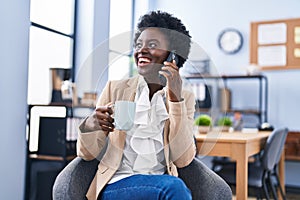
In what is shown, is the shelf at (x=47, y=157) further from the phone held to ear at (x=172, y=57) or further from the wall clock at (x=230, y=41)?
the wall clock at (x=230, y=41)

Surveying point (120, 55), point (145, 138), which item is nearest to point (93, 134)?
point (145, 138)

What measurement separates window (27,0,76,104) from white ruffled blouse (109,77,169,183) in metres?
1.46

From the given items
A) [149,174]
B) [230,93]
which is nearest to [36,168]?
[149,174]

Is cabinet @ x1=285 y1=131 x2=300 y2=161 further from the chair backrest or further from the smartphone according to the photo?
the smartphone

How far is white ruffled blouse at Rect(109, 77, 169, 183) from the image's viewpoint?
3.89ft

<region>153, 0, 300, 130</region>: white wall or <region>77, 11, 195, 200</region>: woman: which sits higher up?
<region>153, 0, 300, 130</region>: white wall

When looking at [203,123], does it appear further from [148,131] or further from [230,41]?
[230,41]

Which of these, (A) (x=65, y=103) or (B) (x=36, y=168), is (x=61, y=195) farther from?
(A) (x=65, y=103)

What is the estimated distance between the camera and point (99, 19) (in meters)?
3.05

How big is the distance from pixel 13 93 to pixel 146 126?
114 centimetres

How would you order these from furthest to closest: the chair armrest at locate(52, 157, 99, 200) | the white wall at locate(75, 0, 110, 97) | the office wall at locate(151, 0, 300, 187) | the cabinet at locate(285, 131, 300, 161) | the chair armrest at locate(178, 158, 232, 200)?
the office wall at locate(151, 0, 300, 187)
the cabinet at locate(285, 131, 300, 161)
the white wall at locate(75, 0, 110, 97)
the chair armrest at locate(178, 158, 232, 200)
the chair armrest at locate(52, 157, 99, 200)

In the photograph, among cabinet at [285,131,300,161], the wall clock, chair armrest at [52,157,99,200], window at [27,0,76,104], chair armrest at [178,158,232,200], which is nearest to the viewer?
chair armrest at [52,157,99,200]

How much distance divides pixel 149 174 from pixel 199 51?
1.62 feet

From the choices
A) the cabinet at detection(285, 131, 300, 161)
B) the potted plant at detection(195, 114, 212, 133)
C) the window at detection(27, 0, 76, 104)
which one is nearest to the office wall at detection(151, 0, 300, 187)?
the cabinet at detection(285, 131, 300, 161)
